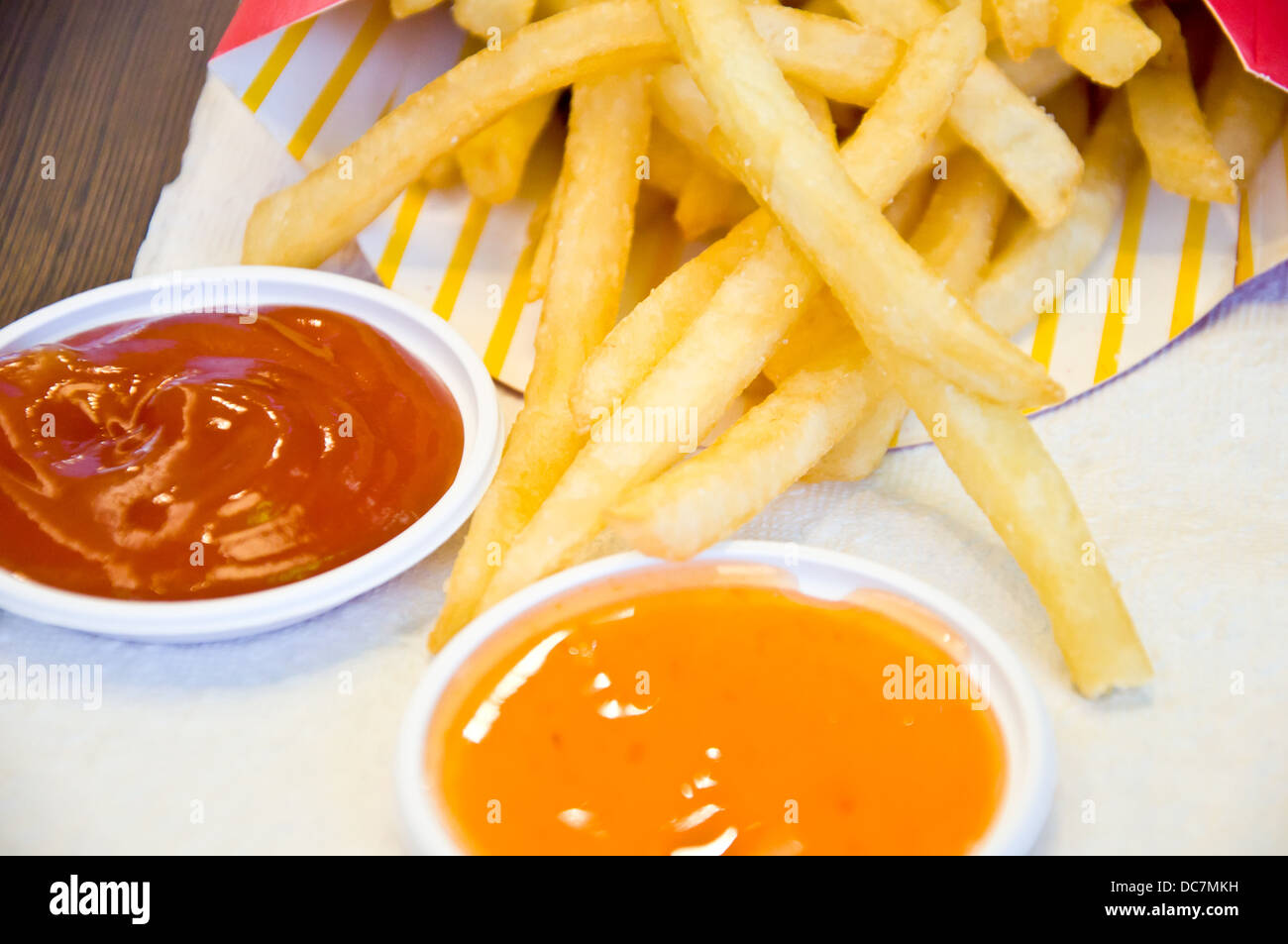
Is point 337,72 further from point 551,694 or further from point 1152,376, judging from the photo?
point 1152,376

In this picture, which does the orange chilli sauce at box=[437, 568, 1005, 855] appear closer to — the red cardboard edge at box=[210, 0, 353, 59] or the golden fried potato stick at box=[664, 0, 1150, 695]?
the golden fried potato stick at box=[664, 0, 1150, 695]

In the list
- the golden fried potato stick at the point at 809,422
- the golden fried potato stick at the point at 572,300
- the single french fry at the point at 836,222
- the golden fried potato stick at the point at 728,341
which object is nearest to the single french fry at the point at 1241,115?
the golden fried potato stick at the point at 809,422

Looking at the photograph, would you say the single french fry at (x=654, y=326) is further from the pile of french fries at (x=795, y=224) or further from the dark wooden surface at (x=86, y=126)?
the dark wooden surface at (x=86, y=126)

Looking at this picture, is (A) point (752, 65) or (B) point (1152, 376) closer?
(A) point (752, 65)

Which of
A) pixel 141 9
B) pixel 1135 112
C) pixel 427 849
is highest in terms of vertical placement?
pixel 141 9

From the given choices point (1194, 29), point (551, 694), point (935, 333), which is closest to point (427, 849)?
point (551, 694)

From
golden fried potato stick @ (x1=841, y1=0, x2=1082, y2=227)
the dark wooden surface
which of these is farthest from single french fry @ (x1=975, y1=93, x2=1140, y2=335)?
the dark wooden surface

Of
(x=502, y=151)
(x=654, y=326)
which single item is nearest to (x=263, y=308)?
(x=502, y=151)
